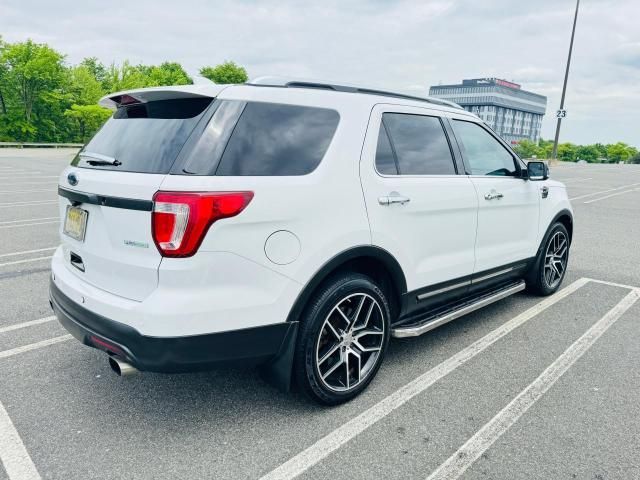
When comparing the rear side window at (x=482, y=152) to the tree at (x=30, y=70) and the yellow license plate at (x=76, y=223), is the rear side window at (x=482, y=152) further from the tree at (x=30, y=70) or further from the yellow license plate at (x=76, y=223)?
the tree at (x=30, y=70)

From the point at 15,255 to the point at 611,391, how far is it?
6.74 m

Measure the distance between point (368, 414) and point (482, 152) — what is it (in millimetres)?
2364

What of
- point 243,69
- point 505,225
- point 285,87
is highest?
point 243,69

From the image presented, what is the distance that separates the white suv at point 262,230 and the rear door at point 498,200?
36 cm

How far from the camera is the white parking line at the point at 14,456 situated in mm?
2338

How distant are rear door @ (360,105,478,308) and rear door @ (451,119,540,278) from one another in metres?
0.18

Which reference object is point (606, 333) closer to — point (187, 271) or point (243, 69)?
point (187, 271)

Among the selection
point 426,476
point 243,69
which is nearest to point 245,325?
point 426,476

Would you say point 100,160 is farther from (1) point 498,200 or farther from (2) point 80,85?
(2) point 80,85

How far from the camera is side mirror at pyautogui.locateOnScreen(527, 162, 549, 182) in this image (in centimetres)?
451

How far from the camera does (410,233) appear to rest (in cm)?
326

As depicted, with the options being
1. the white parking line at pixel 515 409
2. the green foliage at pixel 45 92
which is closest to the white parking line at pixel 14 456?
the white parking line at pixel 515 409

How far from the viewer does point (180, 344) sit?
2344 mm

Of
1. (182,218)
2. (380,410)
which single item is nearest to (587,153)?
(380,410)
